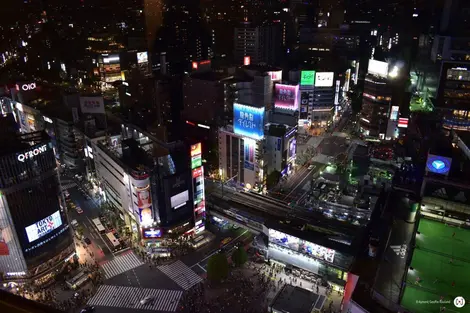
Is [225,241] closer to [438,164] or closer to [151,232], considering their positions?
[151,232]

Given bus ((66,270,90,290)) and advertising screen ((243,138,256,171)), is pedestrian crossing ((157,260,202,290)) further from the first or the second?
advertising screen ((243,138,256,171))

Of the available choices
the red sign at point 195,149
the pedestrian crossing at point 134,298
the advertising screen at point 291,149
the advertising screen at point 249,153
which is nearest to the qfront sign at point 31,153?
the pedestrian crossing at point 134,298

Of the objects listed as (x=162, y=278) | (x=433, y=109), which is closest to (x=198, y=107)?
(x=162, y=278)

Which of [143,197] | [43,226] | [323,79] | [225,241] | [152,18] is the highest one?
[152,18]

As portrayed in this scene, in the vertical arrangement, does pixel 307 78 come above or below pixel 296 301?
above

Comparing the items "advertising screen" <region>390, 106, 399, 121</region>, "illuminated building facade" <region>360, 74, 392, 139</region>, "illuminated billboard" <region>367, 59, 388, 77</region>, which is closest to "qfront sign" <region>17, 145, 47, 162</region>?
"illuminated building facade" <region>360, 74, 392, 139</region>

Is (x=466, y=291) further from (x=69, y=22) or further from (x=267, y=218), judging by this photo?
(x=69, y=22)

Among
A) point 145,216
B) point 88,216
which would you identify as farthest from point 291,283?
point 88,216
